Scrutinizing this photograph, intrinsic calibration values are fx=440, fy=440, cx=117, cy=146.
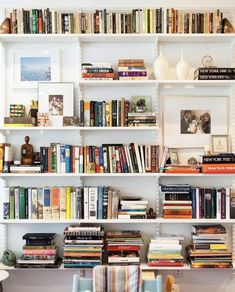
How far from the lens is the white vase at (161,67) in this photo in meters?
3.46

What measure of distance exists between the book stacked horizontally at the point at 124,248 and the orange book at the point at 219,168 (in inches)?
29.2

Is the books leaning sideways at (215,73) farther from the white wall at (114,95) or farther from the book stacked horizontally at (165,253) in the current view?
the book stacked horizontally at (165,253)

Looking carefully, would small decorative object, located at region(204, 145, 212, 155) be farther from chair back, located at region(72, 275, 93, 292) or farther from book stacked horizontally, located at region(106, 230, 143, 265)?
chair back, located at region(72, 275, 93, 292)

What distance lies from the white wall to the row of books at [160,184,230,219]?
0.54ft

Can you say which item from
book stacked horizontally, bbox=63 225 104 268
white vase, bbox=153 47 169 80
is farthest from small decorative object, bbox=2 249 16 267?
white vase, bbox=153 47 169 80

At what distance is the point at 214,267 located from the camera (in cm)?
339

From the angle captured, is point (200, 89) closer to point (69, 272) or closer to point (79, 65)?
point (79, 65)

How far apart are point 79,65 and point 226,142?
136 centimetres

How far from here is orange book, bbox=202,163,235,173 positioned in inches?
133

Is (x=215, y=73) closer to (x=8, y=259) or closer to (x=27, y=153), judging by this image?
(x=27, y=153)

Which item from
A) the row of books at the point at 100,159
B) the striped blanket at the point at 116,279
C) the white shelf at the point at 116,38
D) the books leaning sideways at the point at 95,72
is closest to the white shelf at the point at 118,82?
the books leaning sideways at the point at 95,72

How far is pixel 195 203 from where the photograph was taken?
3.48 m

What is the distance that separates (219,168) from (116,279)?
1.21 meters

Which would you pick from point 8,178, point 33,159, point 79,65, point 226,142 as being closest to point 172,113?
point 226,142
